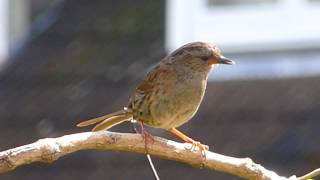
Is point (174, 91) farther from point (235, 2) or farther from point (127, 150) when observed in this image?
→ point (235, 2)

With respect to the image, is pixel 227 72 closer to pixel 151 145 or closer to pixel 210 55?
pixel 210 55

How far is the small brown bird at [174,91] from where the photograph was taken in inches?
175

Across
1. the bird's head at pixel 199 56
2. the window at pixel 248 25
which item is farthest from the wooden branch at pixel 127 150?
the window at pixel 248 25

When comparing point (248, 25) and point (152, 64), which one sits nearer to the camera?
point (152, 64)

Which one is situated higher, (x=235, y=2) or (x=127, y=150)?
(x=127, y=150)

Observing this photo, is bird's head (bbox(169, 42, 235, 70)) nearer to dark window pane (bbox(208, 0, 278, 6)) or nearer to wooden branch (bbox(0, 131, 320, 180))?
wooden branch (bbox(0, 131, 320, 180))

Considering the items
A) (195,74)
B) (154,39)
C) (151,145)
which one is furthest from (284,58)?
(151,145)

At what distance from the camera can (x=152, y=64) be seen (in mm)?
8023

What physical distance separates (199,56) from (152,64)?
346 cm

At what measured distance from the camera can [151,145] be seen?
12.4ft

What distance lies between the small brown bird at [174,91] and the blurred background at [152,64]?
8.96ft

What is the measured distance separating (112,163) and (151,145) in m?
3.89

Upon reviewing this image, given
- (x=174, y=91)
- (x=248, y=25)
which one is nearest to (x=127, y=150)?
(x=174, y=91)

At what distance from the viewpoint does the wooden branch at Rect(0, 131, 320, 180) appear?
133 inches
